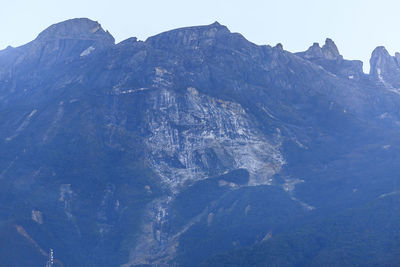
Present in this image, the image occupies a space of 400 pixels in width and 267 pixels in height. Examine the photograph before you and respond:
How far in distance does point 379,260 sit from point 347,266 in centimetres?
881

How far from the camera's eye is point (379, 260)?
654ft

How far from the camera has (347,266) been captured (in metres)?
200
